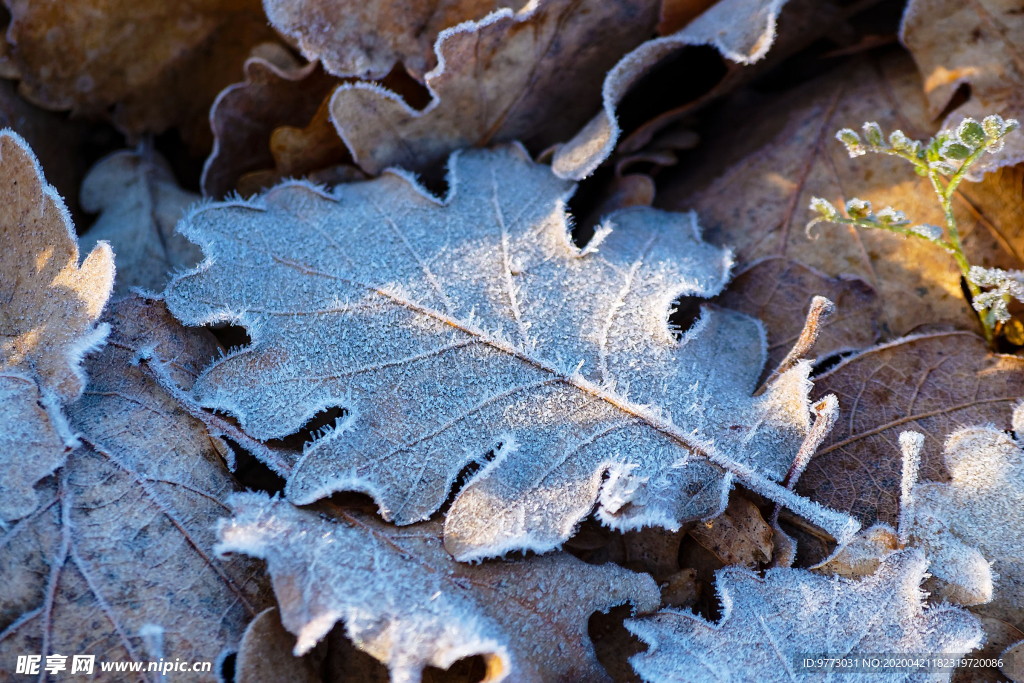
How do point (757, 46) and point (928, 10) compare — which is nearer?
point (757, 46)

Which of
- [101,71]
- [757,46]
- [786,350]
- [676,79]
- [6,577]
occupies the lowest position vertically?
[786,350]

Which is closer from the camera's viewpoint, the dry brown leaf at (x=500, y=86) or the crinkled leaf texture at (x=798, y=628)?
the crinkled leaf texture at (x=798, y=628)

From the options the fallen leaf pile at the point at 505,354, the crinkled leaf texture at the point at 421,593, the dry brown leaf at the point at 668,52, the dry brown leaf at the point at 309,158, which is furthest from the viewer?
the dry brown leaf at the point at 309,158

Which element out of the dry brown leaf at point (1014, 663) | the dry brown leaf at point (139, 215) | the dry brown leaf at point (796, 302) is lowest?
the dry brown leaf at point (1014, 663)

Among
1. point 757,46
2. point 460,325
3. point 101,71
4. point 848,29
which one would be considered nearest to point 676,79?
point 757,46

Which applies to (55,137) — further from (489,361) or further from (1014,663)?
(1014,663)

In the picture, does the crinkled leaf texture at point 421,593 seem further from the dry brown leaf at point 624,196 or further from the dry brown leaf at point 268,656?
the dry brown leaf at point 624,196

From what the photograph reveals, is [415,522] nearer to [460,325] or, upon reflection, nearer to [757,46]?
[460,325]

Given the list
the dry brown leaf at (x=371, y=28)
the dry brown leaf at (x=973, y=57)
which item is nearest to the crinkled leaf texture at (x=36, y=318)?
the dry brown leaf at (x=371, y=28)
